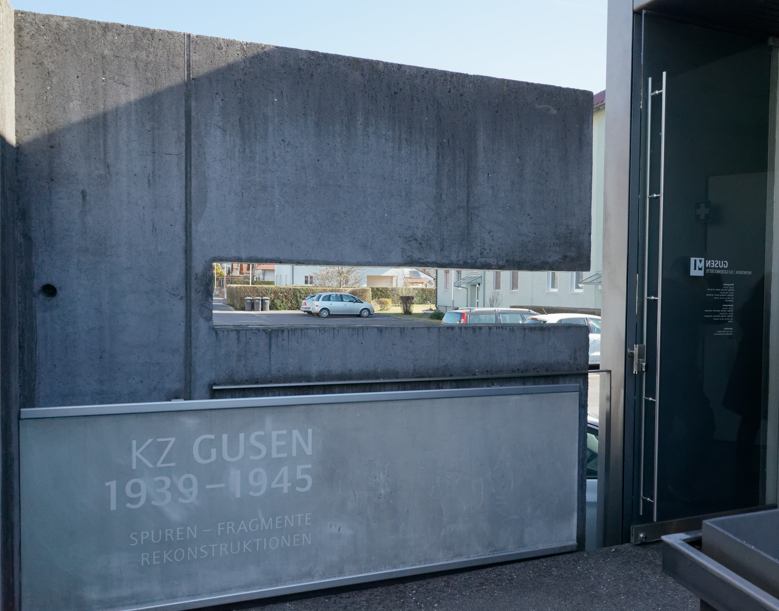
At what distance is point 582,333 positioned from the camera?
13.4ft

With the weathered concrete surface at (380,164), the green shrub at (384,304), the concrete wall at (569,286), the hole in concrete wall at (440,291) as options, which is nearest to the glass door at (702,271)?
the weathered concrete surface at (380,164)

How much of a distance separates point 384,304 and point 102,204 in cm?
2368

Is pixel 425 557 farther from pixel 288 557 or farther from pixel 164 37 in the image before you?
pixel 164 37

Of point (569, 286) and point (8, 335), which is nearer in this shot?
point (8, 335)

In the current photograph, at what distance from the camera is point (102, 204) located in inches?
123

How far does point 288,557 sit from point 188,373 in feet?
3.74

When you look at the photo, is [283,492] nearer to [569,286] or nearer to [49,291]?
[49,291]

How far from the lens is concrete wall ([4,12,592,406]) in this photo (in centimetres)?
306

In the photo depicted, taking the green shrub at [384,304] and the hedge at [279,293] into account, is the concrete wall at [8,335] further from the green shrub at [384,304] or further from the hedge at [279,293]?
the green shrub at [384,304]

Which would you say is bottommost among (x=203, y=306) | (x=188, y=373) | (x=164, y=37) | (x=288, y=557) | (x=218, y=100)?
(x=288, y=557)

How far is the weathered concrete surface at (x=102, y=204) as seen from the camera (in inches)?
119

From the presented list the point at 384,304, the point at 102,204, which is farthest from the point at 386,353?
the point at 384,304

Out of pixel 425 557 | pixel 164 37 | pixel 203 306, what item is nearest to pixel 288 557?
pixel 425 557

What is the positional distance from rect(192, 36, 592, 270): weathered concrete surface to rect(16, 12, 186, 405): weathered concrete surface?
0.20 meters
